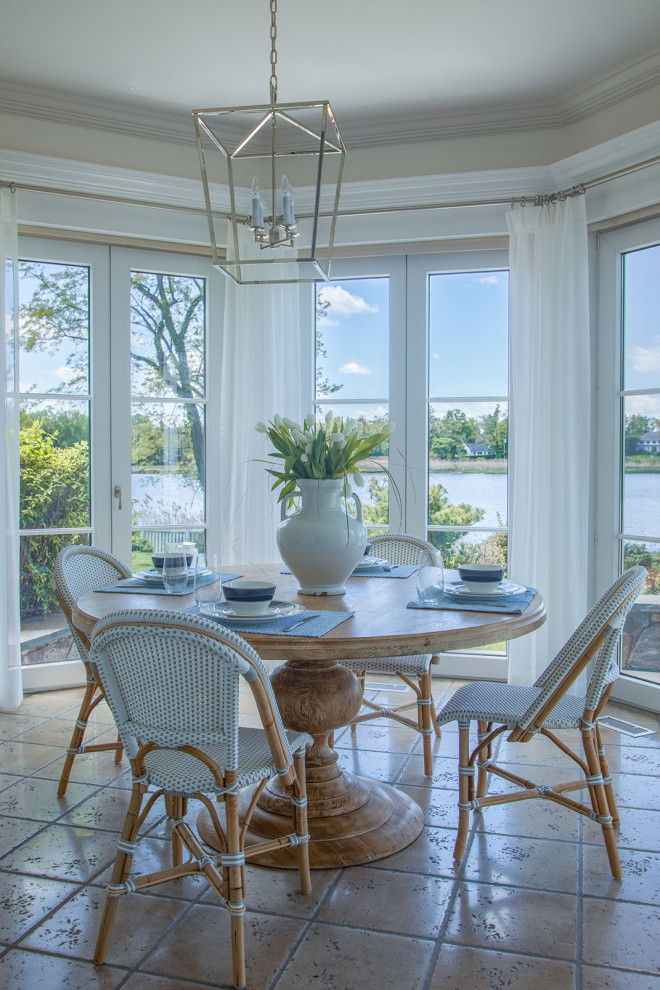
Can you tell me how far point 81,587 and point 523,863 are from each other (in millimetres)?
1704

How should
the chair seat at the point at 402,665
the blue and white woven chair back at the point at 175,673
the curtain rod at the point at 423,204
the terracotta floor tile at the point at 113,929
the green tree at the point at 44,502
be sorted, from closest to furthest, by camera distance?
1. the blue and white woven chair back at the point at 175,673
2. the terracotta floor tile at the point at 113,929
3. the chair seat at the point at 402,665
4. the curtain rod at the point at 423,204
5. the green tree at the point at 44,502

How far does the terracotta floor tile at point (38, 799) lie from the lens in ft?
8.58

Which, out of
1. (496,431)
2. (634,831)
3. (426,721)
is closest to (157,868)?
(426,721)

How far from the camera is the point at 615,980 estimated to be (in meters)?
1.74

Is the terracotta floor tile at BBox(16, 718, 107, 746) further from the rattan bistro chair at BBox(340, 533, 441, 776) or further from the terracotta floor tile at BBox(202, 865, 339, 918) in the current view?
the terracotta floor tile at BBox(202, 865, 339, 918)

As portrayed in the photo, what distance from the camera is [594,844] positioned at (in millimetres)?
2398

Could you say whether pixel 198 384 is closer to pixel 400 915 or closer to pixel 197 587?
pixel 197 587

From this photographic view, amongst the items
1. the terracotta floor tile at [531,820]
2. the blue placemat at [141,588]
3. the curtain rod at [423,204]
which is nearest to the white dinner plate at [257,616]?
the blue placemat at [141,588]

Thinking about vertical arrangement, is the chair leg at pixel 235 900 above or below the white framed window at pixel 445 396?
below

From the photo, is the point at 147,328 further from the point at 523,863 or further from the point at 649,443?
the point at 523,863

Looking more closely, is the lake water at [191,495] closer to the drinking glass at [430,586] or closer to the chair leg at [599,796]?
the drinking glass at [430,586]

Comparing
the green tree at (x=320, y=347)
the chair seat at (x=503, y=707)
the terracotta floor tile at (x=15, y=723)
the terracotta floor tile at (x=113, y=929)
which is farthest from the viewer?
the green tree at (x=320, y=347)

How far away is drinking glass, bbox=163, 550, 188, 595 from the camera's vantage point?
7.41 feet

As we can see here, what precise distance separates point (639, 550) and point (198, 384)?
2447 mm
